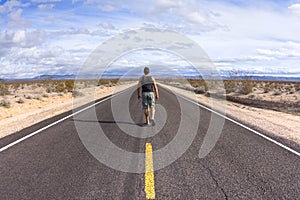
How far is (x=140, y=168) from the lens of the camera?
5980 mm

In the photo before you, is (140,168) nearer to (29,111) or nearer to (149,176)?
(149,176)

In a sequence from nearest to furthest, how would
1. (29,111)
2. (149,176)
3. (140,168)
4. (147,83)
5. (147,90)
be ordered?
(149,176) < (140,168) < (147,83) < (147,90) < (29,111)

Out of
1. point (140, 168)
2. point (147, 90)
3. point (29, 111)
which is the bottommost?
point (29, 111)

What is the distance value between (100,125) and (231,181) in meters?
6.61

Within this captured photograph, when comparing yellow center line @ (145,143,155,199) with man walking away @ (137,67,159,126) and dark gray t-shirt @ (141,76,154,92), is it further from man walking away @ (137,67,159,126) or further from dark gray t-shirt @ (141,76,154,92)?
dark gray t-shirt @ (141,76,154,92)

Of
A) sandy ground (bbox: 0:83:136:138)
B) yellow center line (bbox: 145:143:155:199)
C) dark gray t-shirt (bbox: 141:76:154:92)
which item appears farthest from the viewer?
sandy ground (bbox: 0:83:136:138)

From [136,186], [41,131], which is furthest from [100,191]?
[41,131]

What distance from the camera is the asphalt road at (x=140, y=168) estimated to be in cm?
479

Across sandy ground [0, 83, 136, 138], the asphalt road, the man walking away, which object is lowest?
sandy ground [0, 83, 136, 138]

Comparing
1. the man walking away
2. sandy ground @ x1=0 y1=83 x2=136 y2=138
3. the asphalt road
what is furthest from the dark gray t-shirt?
sandy ground @ x1=0 y1=83 x2=136 y2=138

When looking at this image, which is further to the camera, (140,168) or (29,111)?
(29,111)

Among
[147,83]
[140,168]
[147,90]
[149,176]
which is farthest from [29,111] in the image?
[149,176]

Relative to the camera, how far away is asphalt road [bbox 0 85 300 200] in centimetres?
479

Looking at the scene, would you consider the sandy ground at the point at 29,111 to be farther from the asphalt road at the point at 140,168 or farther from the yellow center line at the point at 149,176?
the yellow center line at the point at 149,176
